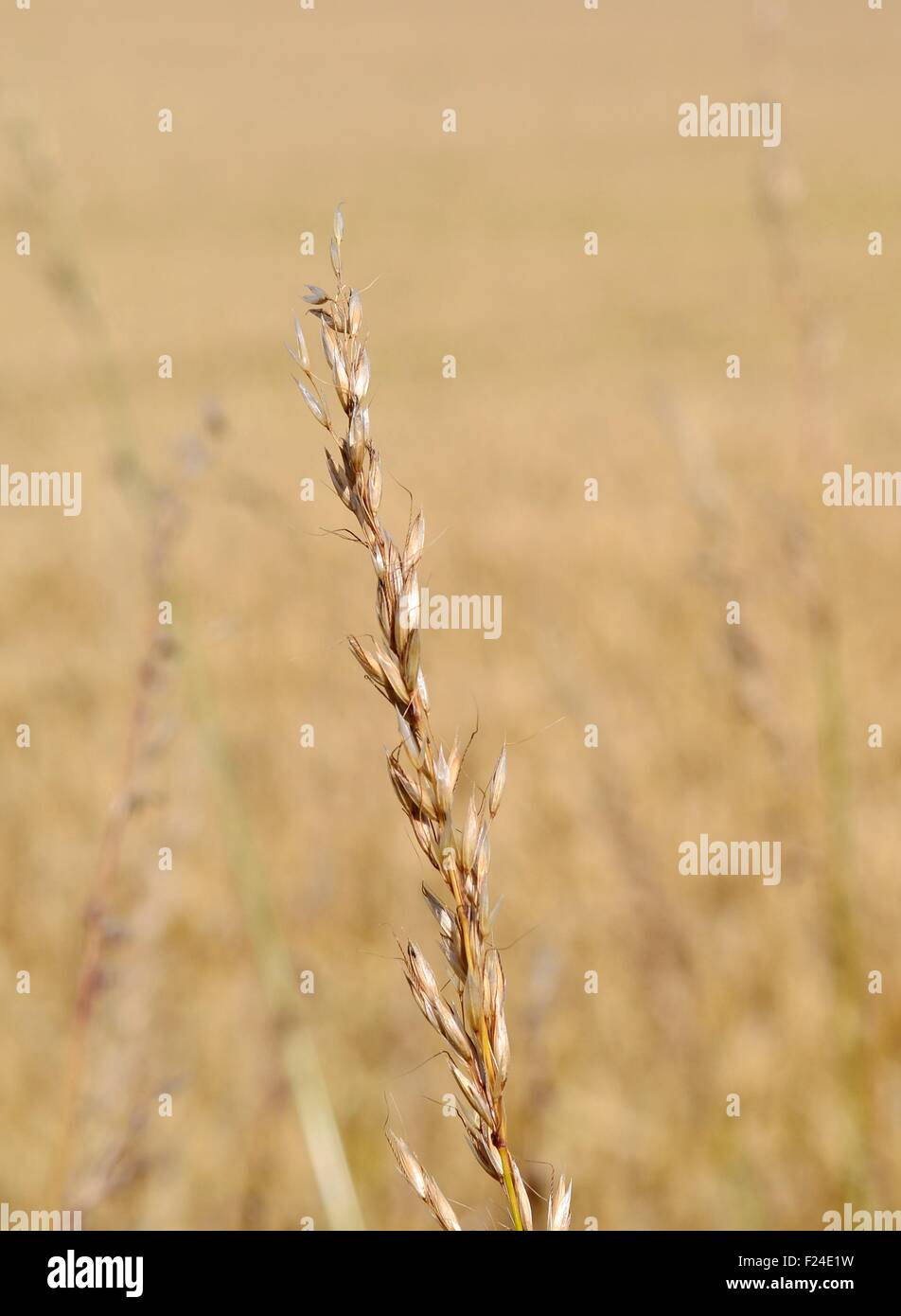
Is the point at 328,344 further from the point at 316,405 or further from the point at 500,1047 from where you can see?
the point at 500,1047

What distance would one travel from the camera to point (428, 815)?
0.49 m

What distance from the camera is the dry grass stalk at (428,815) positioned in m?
0.48

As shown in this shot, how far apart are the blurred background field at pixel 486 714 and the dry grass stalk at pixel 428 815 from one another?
4 centimetres

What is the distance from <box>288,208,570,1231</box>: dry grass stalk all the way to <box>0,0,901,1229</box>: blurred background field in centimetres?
4

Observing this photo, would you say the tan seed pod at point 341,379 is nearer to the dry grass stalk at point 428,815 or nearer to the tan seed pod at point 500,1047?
the dry grass stalk at point 428,815

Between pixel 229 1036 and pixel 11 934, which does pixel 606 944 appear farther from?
pixel 11 934

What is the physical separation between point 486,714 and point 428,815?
18.7ft

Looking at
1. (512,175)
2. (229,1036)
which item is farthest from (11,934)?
(512,175)

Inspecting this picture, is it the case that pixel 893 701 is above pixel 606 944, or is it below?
above

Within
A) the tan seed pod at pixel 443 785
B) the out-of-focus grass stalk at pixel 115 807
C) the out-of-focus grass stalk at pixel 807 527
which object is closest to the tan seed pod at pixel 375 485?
the tan seed pod at pixel 443 785

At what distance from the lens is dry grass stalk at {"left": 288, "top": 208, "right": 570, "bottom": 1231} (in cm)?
48

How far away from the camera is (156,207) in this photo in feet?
76.9

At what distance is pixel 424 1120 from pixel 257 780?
285 centimetres

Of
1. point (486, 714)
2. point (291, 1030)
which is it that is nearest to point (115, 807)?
point (291, 1030)
